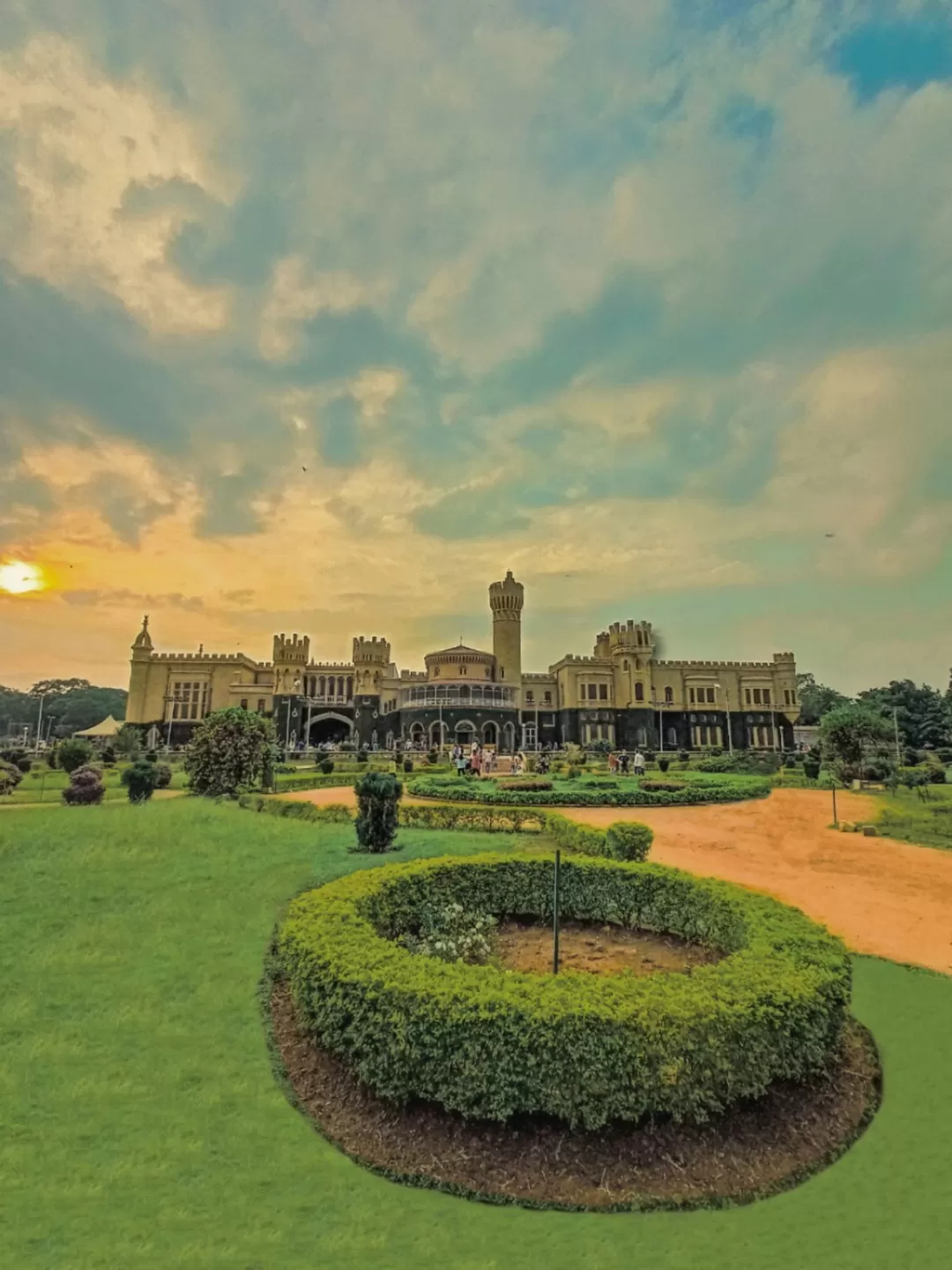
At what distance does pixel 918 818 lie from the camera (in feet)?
65.6

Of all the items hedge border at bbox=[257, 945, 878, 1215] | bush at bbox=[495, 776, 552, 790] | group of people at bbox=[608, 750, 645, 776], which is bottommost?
hedge border at bbox=[257, 945, 878, 1215]

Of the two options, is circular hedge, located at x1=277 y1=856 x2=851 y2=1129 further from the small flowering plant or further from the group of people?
the group of people

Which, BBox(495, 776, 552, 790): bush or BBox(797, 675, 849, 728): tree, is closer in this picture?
BBox(495, 776, 552, 790): bush

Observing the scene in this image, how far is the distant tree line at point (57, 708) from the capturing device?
294 ft

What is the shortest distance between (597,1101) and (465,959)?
136 inches

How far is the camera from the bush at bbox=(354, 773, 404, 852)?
12844 mm

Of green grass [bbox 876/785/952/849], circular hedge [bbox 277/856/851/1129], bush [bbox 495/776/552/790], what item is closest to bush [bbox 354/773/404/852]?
circular hedge [bbox 277/856/851/1129]

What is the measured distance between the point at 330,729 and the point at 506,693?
56.7 ft

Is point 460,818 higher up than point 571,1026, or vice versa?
point 460,818

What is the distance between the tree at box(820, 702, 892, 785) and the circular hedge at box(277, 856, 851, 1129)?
2565cm

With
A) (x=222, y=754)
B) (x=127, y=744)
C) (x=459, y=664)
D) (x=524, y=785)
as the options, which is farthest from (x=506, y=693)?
(x=222, y=754)

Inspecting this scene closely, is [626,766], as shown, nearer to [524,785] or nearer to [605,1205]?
[524,785]

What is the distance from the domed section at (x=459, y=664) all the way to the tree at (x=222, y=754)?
3776 cm

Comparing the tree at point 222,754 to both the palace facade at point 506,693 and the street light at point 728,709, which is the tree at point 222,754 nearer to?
the palace facade at point 506,693
